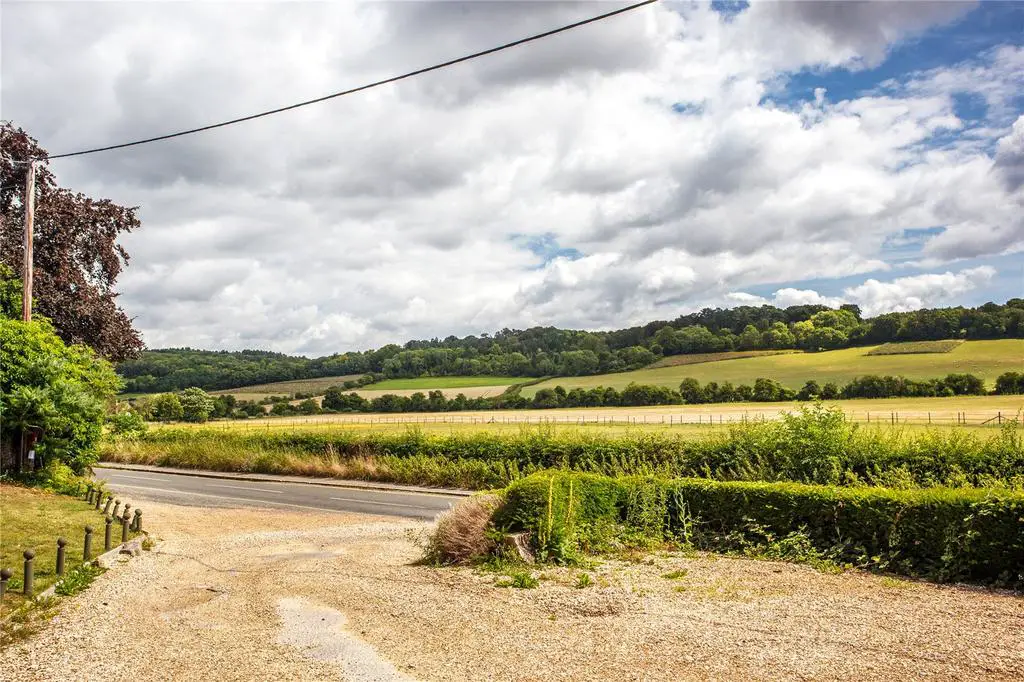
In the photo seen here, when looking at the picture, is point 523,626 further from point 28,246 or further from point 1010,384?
point 1010,384

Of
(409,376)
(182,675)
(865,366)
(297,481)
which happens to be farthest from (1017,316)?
(182,675)

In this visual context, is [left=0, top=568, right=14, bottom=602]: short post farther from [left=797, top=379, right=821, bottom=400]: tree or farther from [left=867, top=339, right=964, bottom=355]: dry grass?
[left=867, top=339, right=964, bottom=355]: dry grass

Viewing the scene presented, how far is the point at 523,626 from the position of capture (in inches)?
354

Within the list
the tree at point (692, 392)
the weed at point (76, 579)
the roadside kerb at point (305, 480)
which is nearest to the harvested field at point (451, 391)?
the tree at point (692, 392)

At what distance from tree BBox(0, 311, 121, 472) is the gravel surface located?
24.0ft

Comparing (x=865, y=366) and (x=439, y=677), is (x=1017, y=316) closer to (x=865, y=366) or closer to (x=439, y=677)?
(x=865, y=366)

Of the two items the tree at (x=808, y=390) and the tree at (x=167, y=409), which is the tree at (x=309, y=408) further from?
the tree at (x=808, y=390)

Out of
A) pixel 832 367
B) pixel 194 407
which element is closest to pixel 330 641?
pixel 194 407

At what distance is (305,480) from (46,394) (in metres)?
13.4

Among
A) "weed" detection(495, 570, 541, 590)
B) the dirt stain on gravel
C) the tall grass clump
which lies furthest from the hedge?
the dirt stain on gravel

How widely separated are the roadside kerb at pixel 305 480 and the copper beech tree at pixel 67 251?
483cm

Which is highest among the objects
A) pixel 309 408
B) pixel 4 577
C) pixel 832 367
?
pixel 832 367

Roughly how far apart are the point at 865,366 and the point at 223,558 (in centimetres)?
7694

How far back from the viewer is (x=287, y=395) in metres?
91.8
